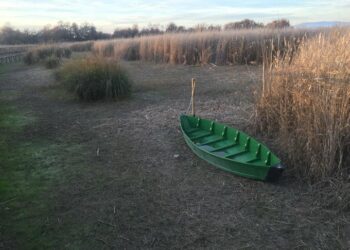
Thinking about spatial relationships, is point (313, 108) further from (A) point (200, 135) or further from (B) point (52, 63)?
(B) point (52, 63)

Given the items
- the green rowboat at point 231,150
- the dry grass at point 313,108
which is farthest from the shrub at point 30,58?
the dry grass at point 313,108

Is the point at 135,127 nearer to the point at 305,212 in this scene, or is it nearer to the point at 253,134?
the point at 253,134

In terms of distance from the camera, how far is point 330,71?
184 inches

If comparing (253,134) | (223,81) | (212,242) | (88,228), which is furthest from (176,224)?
(223,81)

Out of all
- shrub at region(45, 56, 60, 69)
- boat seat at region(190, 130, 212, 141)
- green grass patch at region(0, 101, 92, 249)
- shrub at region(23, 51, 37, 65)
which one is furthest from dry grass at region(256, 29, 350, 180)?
shrub at region(23, 51, 37, 65)

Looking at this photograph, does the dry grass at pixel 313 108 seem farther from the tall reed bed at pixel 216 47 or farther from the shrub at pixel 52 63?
the shrub at pixel 52 63

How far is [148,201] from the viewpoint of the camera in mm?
4176

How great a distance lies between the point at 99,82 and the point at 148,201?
5.65 meters

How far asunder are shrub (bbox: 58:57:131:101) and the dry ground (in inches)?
83.8

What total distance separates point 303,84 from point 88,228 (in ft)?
10.4

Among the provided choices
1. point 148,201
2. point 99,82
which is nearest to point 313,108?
point 148,201

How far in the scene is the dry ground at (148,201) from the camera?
349 cm

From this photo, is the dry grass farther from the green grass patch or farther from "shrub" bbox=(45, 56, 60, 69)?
"shrub" bbox=(45, 56, 60, 69)

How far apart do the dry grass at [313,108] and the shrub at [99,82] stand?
173 inches
